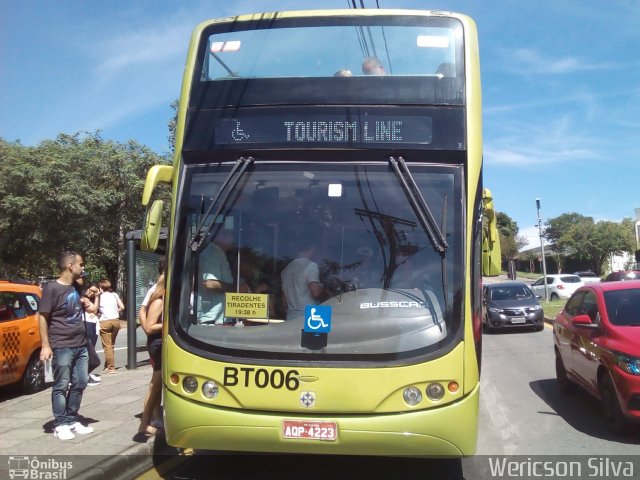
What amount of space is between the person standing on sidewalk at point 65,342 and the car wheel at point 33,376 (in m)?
3.35

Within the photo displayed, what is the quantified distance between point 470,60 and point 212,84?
2.18 meters

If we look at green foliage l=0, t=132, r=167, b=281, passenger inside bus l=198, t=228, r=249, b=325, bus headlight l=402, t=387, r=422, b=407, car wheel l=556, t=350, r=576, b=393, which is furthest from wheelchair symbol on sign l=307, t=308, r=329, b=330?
green foliage l=0, t=132, r=167, b=281

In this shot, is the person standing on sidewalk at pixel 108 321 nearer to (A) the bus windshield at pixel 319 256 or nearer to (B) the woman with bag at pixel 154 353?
(B) the woman with bag at pixel 154 353

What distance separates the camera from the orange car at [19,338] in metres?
8.82

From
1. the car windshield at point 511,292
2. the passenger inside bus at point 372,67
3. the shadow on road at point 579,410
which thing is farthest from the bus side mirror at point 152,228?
the car windshield at point 511,292

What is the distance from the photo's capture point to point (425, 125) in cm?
505

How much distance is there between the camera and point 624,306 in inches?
289

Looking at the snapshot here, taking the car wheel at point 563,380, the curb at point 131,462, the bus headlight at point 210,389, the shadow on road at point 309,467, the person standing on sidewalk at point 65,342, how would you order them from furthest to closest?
the car wheel at point 563,380 → the person standing on sidewalk at point 65,342 → the shadow on road at point 309,467 → the curb at point 131,462 → the bus headlight at point 210,389

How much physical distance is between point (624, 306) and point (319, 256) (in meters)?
4.37

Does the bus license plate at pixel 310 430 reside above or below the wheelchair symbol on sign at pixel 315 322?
below

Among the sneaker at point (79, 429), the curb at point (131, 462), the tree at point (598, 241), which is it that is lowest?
the curb at point (131, 462)

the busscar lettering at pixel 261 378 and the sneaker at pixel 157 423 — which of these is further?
the sneaker at pixel 157 423

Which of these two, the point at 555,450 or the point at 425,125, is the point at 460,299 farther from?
the point at 555,450

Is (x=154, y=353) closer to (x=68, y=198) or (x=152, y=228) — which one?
(x=152, y=228)
